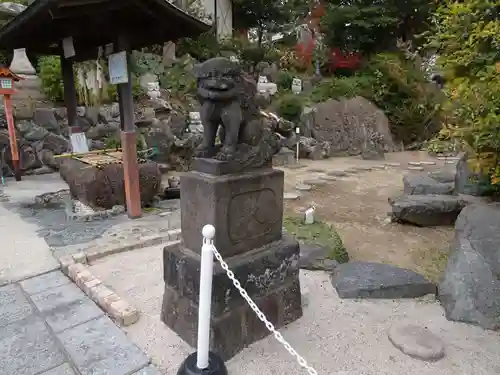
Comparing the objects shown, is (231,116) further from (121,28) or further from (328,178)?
(328,178)

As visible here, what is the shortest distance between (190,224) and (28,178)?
25.1 ft

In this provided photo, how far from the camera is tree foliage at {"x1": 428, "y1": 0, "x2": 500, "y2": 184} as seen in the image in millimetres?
3111

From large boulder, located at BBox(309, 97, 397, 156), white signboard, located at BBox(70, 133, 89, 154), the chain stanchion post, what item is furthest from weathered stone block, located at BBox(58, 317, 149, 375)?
large boulder, located at BBox(309, 97, 397, 156)

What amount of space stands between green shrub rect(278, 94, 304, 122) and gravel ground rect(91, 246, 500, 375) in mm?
10153

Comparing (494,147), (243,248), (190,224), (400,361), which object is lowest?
(400,361)

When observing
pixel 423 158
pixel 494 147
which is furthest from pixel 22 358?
pixel 423 158

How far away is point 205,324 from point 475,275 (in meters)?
2.50

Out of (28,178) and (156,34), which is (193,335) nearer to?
(156,34)

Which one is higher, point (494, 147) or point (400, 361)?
point (494, 147)

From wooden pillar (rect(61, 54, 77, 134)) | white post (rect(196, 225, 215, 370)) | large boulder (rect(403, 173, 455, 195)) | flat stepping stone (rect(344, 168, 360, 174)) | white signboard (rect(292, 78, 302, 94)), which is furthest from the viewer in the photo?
white signboard (rect(292, 78, 302, 94))

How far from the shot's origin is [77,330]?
2.89 metres

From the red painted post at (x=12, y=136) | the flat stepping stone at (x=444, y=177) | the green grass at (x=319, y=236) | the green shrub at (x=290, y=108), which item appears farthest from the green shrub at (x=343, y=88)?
the red painted post at (x=12, y=136)

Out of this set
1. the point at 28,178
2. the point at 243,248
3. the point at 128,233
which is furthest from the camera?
the point at 28,178

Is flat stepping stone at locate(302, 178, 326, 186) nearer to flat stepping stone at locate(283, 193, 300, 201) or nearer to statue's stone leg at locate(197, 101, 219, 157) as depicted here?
flat stepping stone at locate(283, 193, 300, 201)
